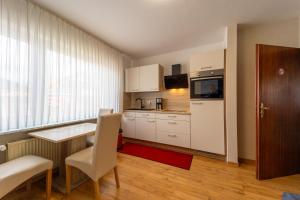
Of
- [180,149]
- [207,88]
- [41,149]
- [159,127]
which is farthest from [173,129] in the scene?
[41,149]

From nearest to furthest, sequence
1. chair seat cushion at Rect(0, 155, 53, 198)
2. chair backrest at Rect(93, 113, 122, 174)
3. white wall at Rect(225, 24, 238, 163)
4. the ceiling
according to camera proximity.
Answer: chair seat cushion at Rect(0, 155, 53, 198), chair backrest at Rect(93, 113, 122, 174), the ceiling, white wall at Rect(225, 24, 238, 163)

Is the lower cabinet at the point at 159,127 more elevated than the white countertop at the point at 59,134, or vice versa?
the white countertop at the point at 59,134

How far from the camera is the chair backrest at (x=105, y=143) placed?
57.4 inches

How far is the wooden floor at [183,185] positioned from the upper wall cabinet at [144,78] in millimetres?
1982

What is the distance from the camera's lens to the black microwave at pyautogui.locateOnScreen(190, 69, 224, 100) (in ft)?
8.50

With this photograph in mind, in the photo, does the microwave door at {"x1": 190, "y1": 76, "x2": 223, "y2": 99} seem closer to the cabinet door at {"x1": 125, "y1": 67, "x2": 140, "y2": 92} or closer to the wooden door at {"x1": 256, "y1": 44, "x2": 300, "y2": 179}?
the wooden door at {"x1": 256, "y1": 44, "x2": 300, "y2": 179}

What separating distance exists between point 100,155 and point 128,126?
2.30m

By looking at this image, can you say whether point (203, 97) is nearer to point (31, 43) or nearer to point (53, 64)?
point (53, 64)

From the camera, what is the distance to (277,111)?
2.04 metres

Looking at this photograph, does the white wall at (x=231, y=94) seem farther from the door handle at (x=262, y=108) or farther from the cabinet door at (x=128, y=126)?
the cabinet door at (x=128, y=126)

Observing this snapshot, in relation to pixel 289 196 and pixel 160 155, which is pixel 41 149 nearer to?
pixel 160 155

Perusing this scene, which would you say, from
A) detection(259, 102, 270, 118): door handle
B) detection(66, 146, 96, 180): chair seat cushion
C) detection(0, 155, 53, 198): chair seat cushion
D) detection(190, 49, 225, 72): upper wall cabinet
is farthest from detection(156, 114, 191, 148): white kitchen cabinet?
detection(0, 155, 53, 198): chair seat cushion

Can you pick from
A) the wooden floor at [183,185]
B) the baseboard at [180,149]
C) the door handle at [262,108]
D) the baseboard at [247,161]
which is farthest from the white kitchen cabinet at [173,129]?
the door handle at [262,108]

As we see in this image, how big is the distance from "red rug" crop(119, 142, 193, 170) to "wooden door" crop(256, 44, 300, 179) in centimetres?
108
